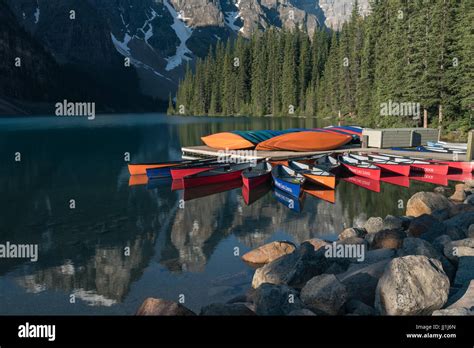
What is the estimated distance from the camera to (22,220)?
23.0 m

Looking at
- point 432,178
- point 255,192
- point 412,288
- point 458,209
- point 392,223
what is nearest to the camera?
point 412,288

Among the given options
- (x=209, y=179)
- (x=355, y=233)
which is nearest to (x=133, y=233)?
(x=355, y=233)

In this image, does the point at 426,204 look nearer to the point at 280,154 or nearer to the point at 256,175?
the point at 256,175

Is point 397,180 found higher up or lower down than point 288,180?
lower down

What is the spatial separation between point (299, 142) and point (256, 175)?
1015 cm

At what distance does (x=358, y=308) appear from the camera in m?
10.0

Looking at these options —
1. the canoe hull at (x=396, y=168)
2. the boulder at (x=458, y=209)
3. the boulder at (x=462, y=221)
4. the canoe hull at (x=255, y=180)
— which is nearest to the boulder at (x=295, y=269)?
the boulder at (x=462, y=221)

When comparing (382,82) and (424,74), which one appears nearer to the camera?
(424,74)

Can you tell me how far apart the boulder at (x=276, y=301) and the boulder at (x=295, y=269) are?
2.45m

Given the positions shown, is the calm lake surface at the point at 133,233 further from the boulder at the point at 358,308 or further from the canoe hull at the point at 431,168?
the boulder at the point at 358,308
